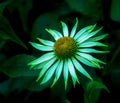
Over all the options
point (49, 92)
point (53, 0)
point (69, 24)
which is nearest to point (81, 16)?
point (69, 24)

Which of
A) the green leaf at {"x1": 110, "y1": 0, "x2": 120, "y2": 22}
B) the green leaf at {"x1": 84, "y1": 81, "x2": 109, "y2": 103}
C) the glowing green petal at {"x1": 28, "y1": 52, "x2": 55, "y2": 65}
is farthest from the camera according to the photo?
the green leaf at {"x1": 110, "y1": 0, "x2": 120, "y2": 22}

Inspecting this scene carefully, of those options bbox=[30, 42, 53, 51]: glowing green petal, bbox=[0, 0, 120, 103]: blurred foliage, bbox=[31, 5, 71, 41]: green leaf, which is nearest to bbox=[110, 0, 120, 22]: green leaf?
bbox=[0, 0, 120, 103]: blurred foliage

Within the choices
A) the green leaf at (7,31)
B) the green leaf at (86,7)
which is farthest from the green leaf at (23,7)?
the green leaf at (7,31)

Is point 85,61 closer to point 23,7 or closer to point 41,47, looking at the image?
point 41,47

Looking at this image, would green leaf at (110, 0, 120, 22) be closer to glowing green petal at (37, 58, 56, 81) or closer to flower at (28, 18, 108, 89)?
flower at (28, 18, 108, 89)

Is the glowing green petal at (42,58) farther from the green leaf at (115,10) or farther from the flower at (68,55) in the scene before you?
the green leaf at (115,10)

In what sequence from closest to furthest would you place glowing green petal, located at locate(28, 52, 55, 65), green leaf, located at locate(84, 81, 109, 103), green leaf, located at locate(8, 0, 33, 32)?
green leaf, located at locate(84, 81, 109, 103) < glowing green petal, located at locate(28, 52, 55, 65) < green leaf, located at locate(8, 0, 33, 32)

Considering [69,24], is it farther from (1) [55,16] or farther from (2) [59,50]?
(2) [59,50]
